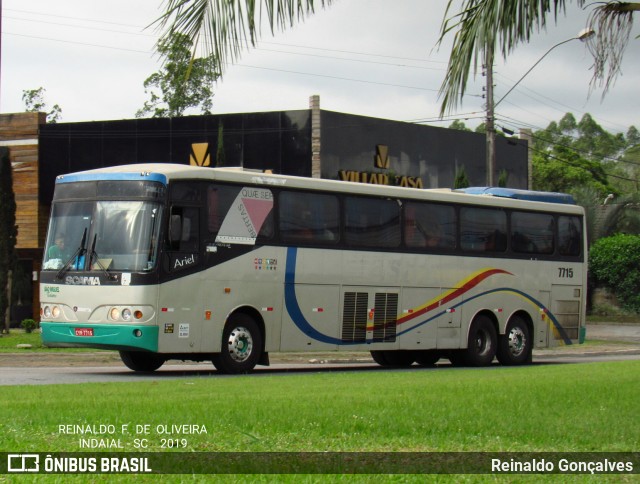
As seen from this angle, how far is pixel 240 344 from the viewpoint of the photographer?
63.3 ft

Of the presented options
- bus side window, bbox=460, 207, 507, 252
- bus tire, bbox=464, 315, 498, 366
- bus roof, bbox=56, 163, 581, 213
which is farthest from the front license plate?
bus tire, bbox=464, 315, 498, 366

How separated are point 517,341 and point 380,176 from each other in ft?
53.0

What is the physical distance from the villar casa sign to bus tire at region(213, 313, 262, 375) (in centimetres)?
1905

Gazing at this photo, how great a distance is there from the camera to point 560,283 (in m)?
25.5

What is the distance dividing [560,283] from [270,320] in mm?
8696

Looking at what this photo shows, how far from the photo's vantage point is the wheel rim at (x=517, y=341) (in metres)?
24.4

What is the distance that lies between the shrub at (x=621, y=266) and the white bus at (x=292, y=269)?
2270 cm

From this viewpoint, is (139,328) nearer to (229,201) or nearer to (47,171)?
(229,201)

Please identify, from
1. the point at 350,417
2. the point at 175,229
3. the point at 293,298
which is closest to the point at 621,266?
the point at 293,298

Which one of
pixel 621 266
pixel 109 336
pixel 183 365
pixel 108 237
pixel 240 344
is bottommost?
pixel 183 365

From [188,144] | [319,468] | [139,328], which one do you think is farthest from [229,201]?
[188,144]

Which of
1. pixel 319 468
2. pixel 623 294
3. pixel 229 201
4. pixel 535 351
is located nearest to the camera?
pixel 319 468

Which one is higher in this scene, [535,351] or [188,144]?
[188,144]

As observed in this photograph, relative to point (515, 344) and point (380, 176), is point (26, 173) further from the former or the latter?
point (515, 344)
